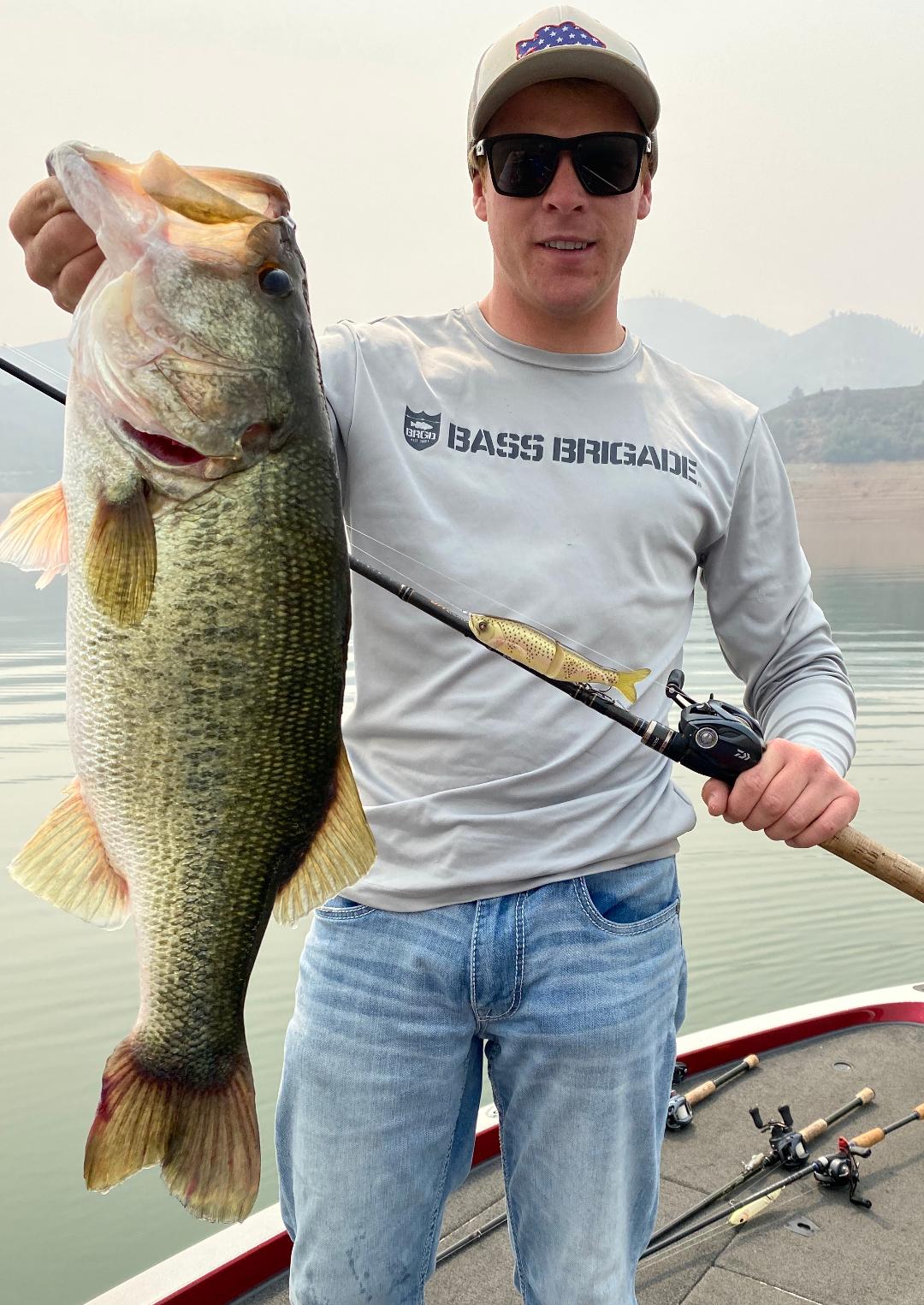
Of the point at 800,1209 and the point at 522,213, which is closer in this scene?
the point at 522,213

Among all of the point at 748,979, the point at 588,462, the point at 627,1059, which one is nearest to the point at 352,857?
the point at 627,1059

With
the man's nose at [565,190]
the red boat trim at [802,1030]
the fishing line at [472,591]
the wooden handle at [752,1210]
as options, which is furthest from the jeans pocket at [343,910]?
the red boat trim at [802,1030]

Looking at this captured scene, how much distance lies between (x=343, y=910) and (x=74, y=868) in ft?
1.86

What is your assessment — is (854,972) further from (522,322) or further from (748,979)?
(522,322)

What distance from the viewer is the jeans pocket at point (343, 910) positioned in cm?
213

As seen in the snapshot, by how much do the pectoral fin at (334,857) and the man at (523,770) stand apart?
314mm

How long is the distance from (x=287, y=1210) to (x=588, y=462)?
1537 mm

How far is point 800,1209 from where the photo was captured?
3920 mm

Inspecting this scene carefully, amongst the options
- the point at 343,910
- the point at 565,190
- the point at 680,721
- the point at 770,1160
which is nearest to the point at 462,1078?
the point at 343,910

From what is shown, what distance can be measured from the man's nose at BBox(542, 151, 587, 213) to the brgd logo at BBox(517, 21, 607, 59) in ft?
0.66

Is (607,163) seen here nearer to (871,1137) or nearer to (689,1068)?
(871,1137)

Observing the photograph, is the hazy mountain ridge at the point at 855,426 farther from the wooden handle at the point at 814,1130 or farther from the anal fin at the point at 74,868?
the anal fin at the point at 74,868

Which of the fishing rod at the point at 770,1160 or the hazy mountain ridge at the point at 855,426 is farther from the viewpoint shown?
the hazy mountain ridge at the point at 855,426

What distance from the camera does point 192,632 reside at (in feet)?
5.43
